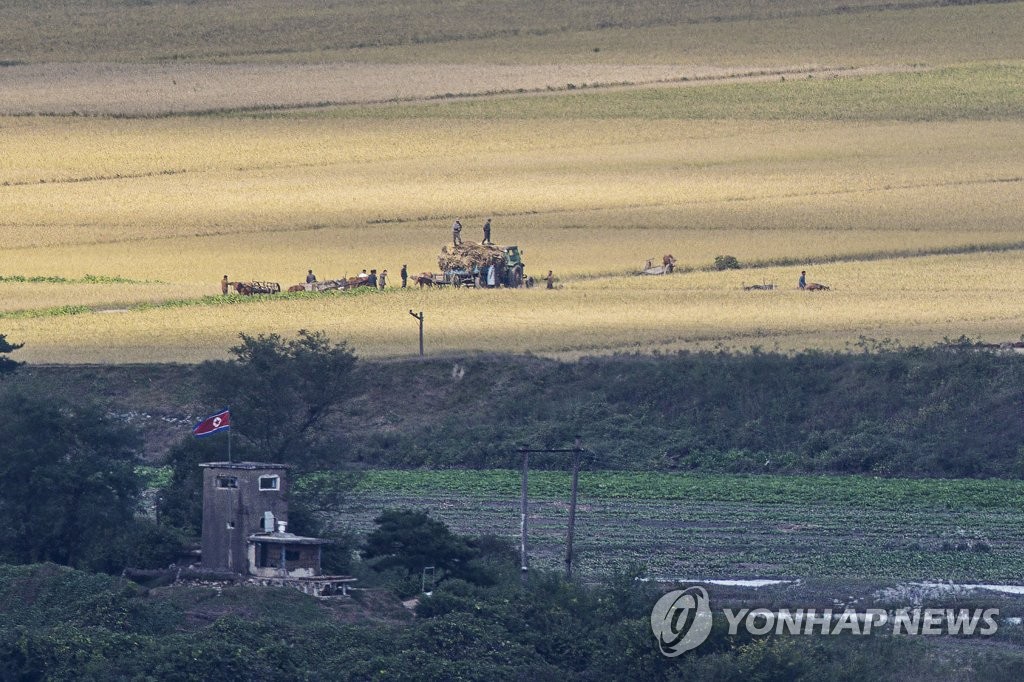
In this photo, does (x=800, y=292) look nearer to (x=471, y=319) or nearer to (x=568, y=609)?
(x=471, y=319)

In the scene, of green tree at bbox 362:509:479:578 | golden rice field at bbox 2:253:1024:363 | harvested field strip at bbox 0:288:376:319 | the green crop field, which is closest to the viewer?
green tree at bbox 362:509:479:578

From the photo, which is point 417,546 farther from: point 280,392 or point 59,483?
point 280,392

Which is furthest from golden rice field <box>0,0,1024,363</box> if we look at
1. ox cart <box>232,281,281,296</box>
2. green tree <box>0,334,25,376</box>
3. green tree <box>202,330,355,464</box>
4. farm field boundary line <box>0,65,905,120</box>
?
green tree <box>202,330,355,464</box>

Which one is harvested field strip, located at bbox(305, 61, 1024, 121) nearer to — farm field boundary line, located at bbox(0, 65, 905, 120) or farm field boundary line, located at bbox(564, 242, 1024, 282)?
farm field boundary line, located at bbox(0, 65, 905, 120)

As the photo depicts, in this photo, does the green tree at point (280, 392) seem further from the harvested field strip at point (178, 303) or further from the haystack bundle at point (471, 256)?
the haystack bundle at point (471, 256)

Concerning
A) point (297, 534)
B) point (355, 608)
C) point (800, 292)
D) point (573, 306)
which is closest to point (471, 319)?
point (573, 306)

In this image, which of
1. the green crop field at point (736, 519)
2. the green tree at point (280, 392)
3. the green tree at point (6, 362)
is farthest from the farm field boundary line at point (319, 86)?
the green tree at point (280, 392)
